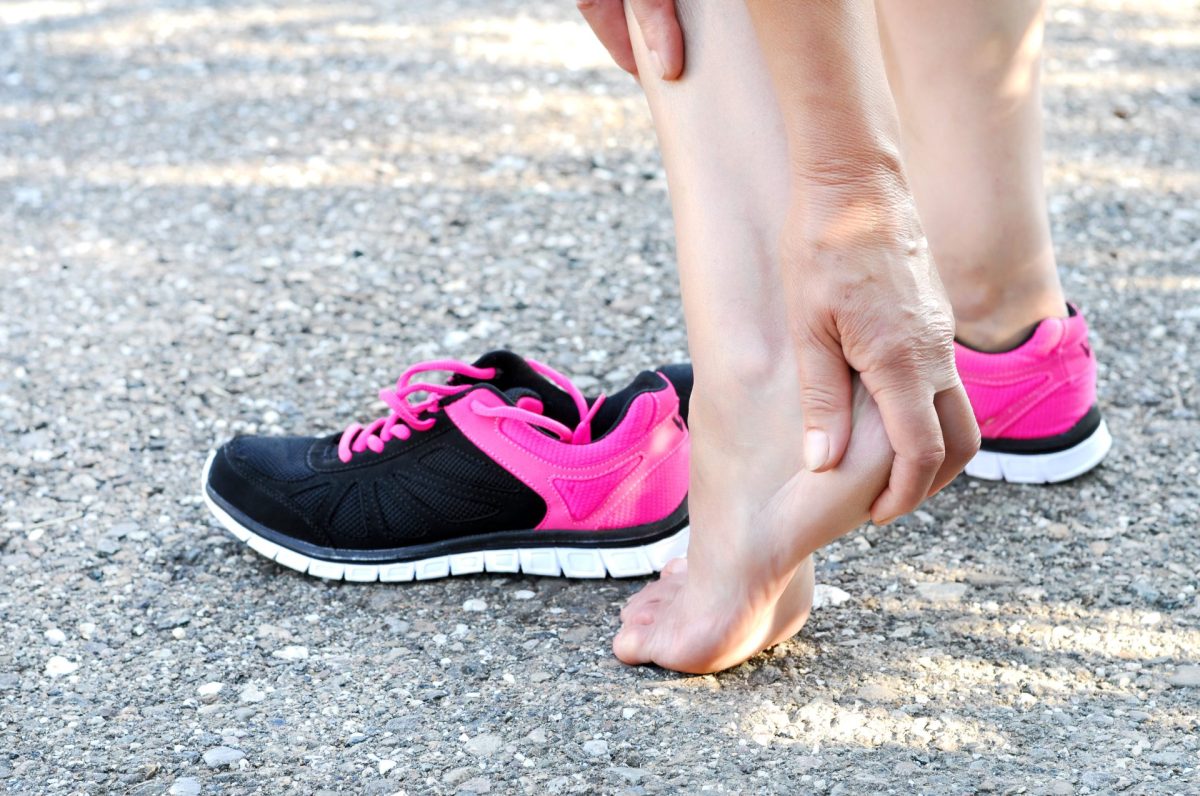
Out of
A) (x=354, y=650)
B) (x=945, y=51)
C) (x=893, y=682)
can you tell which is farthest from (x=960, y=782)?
(x=945, y=51)

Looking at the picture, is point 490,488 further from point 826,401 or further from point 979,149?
point 979,149

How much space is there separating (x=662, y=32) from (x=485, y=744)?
0.76m

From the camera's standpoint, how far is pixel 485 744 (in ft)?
4.36

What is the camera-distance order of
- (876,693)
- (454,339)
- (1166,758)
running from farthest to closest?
1. (454,339)
2. (876,693)
3. (1166,758)

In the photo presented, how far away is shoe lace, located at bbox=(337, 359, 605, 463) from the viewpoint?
159 cm

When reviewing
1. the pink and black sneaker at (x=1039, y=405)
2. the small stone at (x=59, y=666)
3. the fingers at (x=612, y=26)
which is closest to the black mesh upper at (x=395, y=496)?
the small stone at (x=59, y=666)

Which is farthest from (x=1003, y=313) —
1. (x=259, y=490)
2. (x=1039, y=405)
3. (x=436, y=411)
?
(x=259, y=490)

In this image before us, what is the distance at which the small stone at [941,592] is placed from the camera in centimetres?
158

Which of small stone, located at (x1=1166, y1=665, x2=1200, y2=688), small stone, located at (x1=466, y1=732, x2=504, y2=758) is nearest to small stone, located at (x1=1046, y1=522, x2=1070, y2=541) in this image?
small stone, located at (x1=1166, y1=665, x2=1200, y2=688)

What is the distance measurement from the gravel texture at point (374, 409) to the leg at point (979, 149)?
0.90 feet

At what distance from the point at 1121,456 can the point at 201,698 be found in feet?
4.37

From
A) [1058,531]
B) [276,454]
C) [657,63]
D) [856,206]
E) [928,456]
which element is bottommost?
[1058,531]

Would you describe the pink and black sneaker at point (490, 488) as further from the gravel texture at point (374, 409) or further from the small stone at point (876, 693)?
the small stone at point (876, 693)

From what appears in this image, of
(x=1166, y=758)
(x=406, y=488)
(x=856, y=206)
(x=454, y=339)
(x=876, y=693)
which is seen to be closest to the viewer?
(x=856, y=206)
